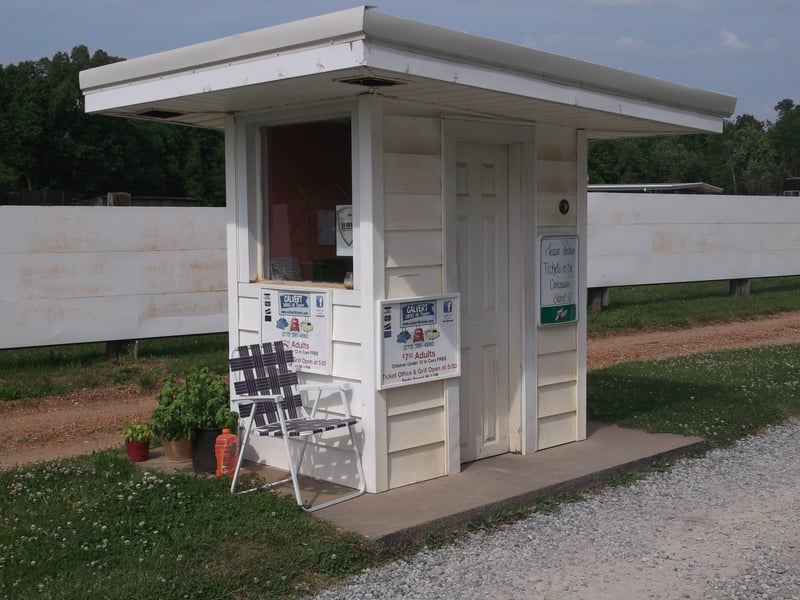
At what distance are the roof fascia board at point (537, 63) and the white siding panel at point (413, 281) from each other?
1410 mm

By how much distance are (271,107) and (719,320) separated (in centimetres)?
1272

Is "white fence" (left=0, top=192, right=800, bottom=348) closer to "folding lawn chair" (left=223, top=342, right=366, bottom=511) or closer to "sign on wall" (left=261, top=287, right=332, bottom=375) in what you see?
"sign on wall" (left=261, top=287, right=332, bottom=375)

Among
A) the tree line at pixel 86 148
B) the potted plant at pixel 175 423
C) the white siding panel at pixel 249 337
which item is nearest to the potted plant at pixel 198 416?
the potted plant at pixel 175 423

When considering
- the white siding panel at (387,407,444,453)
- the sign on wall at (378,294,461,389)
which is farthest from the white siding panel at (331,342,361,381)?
the white siding panel at (387,407,444,453)

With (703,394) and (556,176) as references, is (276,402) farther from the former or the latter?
(703,394)

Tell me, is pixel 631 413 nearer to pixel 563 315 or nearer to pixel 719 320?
pixel 563 315

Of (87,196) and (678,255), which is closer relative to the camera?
(678,255)

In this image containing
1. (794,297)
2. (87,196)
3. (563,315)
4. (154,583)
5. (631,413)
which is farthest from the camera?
(87,196)

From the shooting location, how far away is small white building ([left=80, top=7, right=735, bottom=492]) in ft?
18.7

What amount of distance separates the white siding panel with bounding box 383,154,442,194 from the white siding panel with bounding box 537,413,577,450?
2.17 m

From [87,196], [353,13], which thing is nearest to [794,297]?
[353,13]

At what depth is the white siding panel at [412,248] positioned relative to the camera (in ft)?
20.3

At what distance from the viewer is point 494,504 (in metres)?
6.07

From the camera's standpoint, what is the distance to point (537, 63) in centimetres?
603
